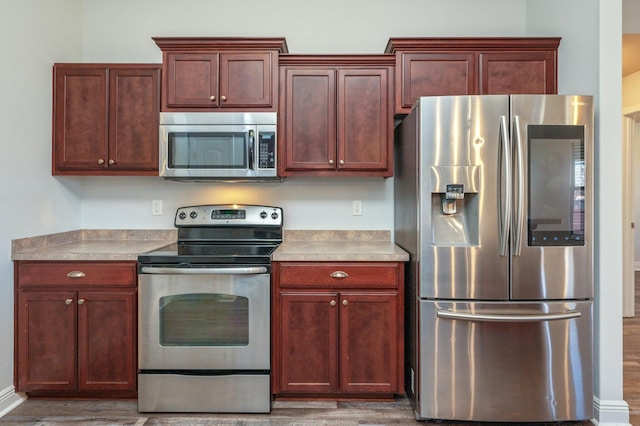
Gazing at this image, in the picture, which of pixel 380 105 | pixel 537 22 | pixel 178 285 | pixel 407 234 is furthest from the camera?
pixel 537 22

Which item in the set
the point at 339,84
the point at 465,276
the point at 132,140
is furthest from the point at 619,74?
the point at 132,140

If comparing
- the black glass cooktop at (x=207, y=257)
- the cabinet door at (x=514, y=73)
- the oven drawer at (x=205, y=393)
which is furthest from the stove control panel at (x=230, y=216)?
the cabinet door at (x=514, y=73)

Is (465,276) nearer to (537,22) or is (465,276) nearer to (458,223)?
(458,223)

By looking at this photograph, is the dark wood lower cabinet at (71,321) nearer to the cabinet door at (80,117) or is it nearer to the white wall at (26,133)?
the white wall at (26,133)

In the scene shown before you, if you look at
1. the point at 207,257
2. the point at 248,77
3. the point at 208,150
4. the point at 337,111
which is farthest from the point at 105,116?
the point at 337,111

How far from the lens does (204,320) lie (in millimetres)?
2262

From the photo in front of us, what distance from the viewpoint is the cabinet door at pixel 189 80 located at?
2.56 metres

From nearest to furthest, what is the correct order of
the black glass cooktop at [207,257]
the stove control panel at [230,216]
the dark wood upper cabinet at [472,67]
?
1. the black glass cooktop at [207,257]
2. the dark wood upper cabinet at [472,67]
3. the stove control panel at [230,216]

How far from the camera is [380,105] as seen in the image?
257 centimetres

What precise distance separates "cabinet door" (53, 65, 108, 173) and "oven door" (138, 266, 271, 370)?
3.25ft

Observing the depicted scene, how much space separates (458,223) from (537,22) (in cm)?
175

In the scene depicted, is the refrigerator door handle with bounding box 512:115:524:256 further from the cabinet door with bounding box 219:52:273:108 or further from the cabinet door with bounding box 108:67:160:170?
the cabinet door with bounding box 108:67:160:170

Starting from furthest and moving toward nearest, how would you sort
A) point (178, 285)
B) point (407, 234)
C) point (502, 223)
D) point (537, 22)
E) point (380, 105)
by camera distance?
point (537, 22)
point (380, 105)
point (407, 234)
point (178, 285)
point (502, 223)

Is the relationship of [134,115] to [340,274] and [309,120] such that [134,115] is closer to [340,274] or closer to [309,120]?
[309,120]
